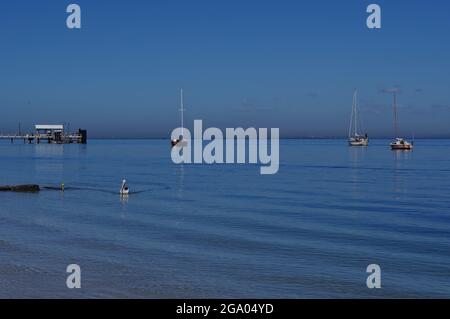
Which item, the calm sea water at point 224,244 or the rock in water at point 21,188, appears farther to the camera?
the rock in water at point 21,188

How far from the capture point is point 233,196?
45875 mm

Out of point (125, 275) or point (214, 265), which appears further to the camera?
point (214, 265)

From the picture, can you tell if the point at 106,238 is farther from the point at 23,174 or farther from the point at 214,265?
the point at 23,174

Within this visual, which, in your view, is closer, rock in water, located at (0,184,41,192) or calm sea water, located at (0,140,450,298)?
calm sea water, located at (0,140,450,298)

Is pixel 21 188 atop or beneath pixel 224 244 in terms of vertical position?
atop

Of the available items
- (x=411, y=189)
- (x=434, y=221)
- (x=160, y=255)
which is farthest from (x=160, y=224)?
(x=411, y=189)

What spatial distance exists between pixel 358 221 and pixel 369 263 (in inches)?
423

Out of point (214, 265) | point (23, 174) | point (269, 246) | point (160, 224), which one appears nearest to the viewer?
point (214, 265)

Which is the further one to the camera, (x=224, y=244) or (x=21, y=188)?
(x=21, y=188)

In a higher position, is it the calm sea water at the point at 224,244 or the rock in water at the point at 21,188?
the rock in water at the point at 21,188

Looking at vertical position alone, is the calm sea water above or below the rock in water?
below

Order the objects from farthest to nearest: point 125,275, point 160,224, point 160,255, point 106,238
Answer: point 160,224, point 106,238, point 160,255, point 125,275
